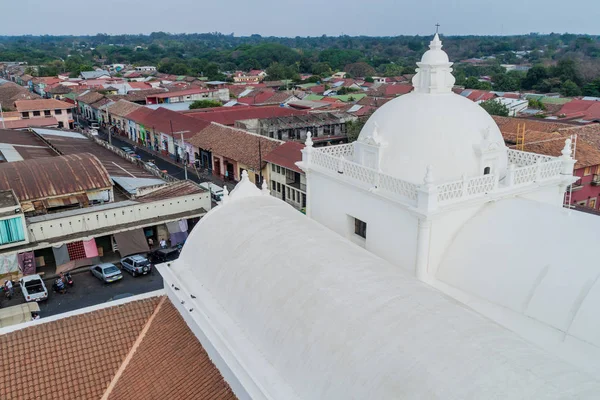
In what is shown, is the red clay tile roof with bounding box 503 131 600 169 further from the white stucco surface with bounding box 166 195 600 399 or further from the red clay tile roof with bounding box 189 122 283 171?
the white stucco surface with bounding box 166 195 600 399

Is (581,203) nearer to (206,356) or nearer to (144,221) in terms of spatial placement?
(144,221)

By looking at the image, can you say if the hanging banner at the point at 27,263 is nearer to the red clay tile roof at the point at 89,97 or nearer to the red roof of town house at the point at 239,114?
the red roof of town house at the point at 239,114

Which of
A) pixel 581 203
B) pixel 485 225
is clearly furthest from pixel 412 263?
pixel 581 203

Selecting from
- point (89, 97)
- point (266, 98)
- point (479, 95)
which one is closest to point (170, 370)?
point (479, 95)

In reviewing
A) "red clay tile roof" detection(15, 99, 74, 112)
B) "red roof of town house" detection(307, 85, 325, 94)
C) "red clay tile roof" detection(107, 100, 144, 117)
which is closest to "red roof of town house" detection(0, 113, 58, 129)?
"red clay tile roof" detection(15, 99, 74, 112)

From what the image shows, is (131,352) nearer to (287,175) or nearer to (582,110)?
(287,175)

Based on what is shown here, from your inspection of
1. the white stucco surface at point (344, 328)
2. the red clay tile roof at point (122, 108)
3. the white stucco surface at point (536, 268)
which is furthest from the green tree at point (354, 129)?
the white stucco surface at point (536, 268)
